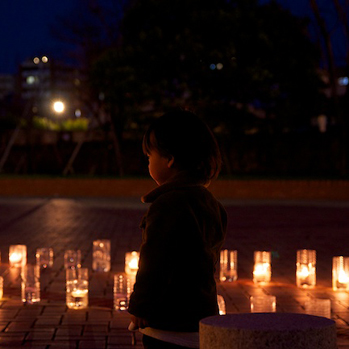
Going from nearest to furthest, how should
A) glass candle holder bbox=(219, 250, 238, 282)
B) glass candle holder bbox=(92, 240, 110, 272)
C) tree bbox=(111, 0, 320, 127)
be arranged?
glass candle holder bbox=(219, 250, 238, 282) → glass candle holder bbox=(92, 240, 110, 272) → tree bbox=(111, 0, 320, 127)

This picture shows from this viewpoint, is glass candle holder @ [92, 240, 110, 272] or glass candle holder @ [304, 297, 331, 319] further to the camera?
glass candle holder @ [92, 240, 110, 272]

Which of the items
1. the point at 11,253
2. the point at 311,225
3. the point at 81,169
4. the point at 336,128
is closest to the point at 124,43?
the point at 81,169

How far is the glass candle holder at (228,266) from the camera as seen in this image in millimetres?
8375

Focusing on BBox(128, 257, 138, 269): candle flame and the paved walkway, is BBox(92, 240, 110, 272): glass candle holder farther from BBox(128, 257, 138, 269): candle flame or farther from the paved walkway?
BBox(128, 257, 138, 269): candle flame

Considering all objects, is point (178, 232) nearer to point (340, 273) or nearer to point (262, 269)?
point (340, 273)

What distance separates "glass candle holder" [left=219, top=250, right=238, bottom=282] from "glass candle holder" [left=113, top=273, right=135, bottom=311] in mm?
1862

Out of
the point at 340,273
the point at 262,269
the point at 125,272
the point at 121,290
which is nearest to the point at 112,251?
the point at 125,272

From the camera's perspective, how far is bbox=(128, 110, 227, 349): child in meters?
3.04

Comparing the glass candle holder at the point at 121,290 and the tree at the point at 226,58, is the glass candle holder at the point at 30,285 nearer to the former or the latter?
the glass candle holder at the point at 121,290

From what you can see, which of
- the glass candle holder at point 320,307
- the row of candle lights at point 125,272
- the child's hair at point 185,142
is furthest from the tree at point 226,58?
the child's hair at point 185,142

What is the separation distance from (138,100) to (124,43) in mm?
3456

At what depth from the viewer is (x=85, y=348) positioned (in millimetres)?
5473

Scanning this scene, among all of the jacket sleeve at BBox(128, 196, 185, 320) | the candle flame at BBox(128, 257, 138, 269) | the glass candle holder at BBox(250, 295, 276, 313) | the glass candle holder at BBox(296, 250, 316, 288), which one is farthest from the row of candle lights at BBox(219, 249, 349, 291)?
the jacket sleeve at BBox(128, 196, 185, 320)

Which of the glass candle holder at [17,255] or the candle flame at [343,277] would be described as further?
the glass candle holder at [17,255]
